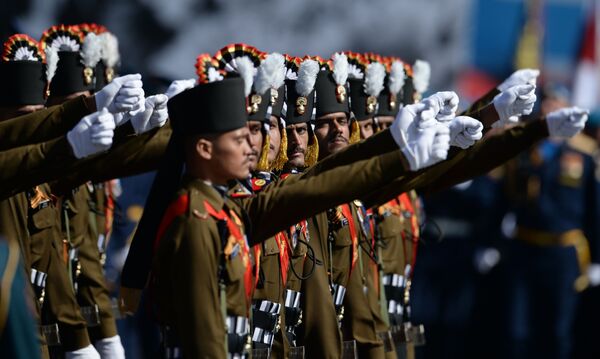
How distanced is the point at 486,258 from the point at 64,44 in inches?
240

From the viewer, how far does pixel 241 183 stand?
7.06m

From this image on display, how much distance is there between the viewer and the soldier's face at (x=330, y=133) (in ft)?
29.3

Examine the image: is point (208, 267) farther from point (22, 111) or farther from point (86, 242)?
point (86, 242)

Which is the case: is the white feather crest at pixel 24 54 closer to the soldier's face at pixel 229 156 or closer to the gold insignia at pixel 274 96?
the gold insignia at pixel 274 96

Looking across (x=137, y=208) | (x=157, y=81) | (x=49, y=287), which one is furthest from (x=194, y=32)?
(x=49, y=287)

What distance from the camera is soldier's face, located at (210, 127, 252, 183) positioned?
21.6 feet

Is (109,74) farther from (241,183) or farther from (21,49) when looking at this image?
(241,183)

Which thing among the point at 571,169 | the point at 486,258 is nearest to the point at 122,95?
the point at 571,169

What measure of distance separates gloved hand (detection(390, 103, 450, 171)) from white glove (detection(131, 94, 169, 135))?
1500 millimetres

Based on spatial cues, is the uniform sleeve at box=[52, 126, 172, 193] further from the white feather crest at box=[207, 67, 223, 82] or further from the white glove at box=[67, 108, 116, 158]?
the white glove at box=[67, 108, 116, 158]

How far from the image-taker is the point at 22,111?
8.41 m

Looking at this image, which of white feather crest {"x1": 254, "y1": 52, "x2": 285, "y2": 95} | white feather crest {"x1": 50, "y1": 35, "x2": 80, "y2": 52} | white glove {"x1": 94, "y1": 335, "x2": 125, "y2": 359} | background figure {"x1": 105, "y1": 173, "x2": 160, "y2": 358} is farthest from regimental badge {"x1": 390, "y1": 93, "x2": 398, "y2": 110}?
background figure {"x1": 105, "y1": 173, "x2": 160, "y2": 358}

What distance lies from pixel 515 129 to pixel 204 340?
2007 millimetres

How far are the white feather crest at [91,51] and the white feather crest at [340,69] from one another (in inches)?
62.9
